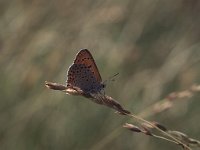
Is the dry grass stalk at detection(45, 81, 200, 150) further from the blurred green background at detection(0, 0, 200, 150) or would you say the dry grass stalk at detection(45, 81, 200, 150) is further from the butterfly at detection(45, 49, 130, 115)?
the blurred green background at detection(0, 0, 200, 150)

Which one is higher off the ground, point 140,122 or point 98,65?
point 98,65

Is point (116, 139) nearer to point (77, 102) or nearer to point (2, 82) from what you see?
point (77, 102)

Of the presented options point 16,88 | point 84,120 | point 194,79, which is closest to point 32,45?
point 16,88

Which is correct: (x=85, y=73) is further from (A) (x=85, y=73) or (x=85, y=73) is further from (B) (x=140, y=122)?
(B) (x=140, y=122)

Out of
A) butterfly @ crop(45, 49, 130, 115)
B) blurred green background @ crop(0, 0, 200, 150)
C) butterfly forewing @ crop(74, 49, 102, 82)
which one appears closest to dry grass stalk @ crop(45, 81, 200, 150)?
butterfly @ crop(45, 49, 130, 115)

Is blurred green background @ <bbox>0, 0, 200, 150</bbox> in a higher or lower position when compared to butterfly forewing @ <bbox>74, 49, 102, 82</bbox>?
higher

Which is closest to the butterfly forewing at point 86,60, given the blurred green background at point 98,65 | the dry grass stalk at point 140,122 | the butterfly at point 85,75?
the butterfly at point 85,75

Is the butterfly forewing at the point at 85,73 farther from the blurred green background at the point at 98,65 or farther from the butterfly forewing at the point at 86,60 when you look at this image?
the blurred green background at the point at 98,65

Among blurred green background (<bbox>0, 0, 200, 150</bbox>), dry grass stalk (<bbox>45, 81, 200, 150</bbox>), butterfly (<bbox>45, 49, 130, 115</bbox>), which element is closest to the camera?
dry grass stalk (<bbox>45, 81, 200, 150</bbox>)

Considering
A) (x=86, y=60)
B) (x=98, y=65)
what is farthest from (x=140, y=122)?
(x=98, y=65)
